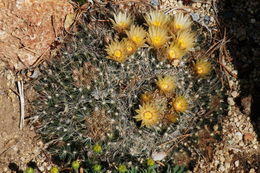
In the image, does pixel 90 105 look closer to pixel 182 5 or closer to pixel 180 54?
pixel 180 54

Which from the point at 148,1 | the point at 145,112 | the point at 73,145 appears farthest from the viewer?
the point at 148,1

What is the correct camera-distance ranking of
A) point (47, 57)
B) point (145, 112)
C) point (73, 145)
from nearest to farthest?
1. point (145, 112)
2. point (73, 145)
3. point (47, 57)

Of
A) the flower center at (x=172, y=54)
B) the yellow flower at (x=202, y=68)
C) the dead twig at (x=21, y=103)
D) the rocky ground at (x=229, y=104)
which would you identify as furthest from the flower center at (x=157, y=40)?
the dead twig at (x=21, y=103)

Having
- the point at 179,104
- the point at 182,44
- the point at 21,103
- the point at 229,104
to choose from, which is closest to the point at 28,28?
the point at 21,103

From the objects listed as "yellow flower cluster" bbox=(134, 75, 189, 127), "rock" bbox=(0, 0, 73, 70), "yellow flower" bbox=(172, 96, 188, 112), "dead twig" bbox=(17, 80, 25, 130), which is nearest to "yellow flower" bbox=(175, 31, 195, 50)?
"yellow flower cluster" bbox=(134, 75, 189, 127)

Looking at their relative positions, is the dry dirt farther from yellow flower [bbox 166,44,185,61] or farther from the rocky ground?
yellow flower [bbox 166,44,185,61]

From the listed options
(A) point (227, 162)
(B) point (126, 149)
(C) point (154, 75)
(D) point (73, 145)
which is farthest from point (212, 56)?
(D) point (73, 145)

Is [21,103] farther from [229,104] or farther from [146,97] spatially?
[229,104]
